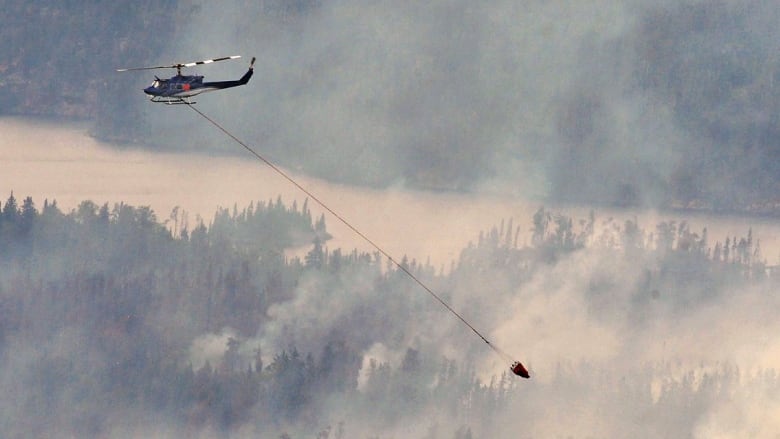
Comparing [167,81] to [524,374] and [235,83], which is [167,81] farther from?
[524,374]

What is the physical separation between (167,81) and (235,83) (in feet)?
18.4

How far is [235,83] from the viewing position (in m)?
118

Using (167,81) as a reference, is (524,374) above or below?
below

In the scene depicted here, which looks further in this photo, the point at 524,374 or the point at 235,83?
the point at 235,83

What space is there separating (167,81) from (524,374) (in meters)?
38.7

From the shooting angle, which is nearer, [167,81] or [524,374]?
[524,374]

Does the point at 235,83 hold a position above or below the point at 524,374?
above

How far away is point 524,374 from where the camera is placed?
4107 inches

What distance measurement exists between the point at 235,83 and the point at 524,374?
35.0 metres

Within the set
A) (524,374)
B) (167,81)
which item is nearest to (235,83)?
(167,81)

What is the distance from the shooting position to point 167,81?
11706 cm
